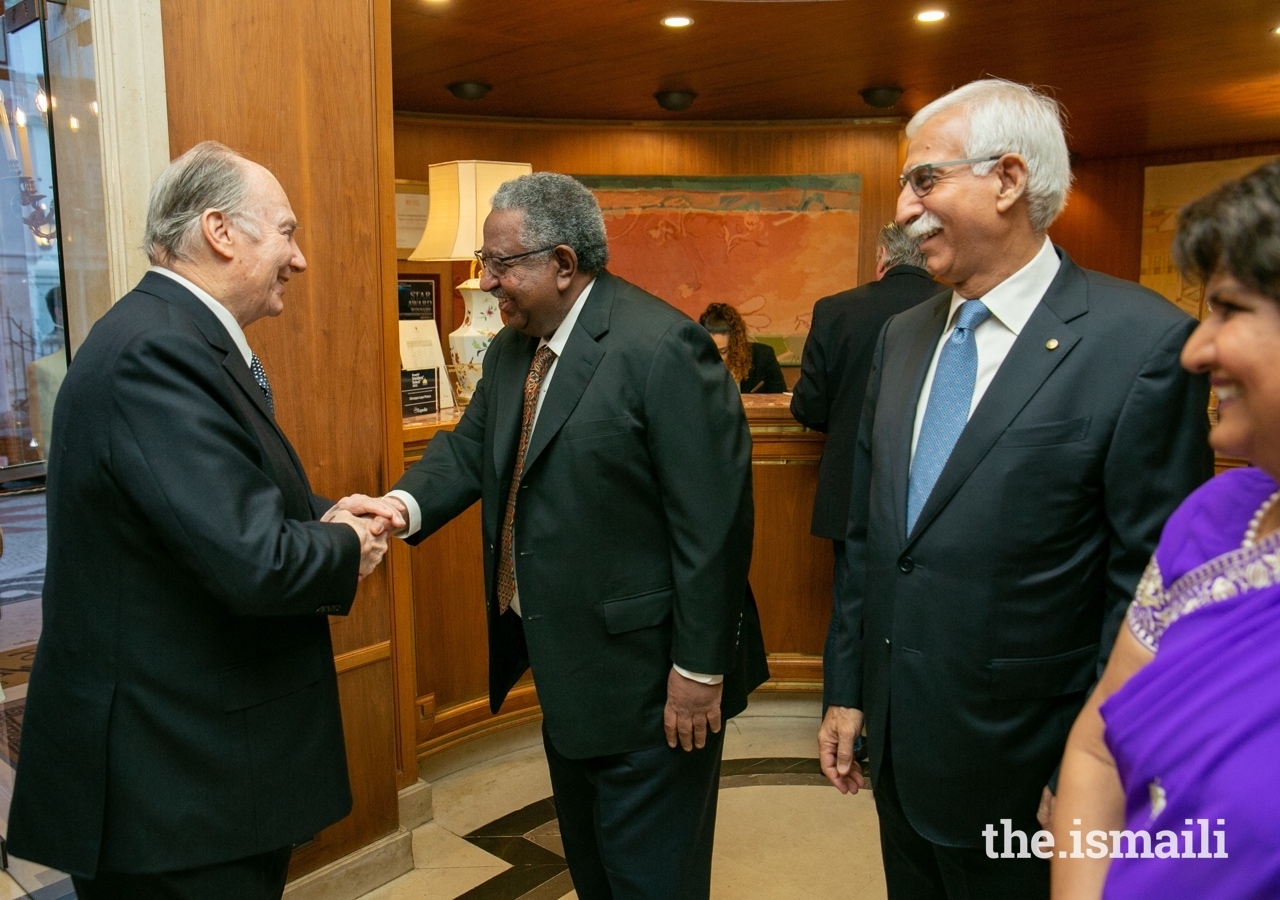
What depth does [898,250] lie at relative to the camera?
161 inches

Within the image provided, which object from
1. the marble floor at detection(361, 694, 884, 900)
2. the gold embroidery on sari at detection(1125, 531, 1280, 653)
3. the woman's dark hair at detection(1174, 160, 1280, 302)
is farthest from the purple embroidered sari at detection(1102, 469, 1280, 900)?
the marble floor at detection(361, 694, 884, 900)

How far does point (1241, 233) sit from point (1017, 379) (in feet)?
1.96

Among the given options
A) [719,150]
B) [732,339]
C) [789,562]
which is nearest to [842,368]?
[789,562]

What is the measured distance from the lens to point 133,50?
2.20 metres

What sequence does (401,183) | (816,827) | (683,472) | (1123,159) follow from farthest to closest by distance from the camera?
(1123,159), (401,183), (816,827), (683,472)

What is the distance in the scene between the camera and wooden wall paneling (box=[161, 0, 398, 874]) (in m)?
2.38

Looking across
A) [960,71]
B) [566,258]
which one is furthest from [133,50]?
[960,71]

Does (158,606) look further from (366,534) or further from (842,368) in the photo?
(842,368)

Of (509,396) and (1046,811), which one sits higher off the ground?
(509,396)

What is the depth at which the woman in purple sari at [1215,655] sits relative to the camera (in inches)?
36.3

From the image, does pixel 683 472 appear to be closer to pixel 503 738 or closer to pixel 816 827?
pixel 816 827

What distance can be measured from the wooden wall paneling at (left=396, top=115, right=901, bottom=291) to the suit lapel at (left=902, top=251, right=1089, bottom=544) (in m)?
5.63

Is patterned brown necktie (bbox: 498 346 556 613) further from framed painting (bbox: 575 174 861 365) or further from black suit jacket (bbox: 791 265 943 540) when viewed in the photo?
framed painting (bbox: 575 174 861 365)

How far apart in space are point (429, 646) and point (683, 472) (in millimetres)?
1933
